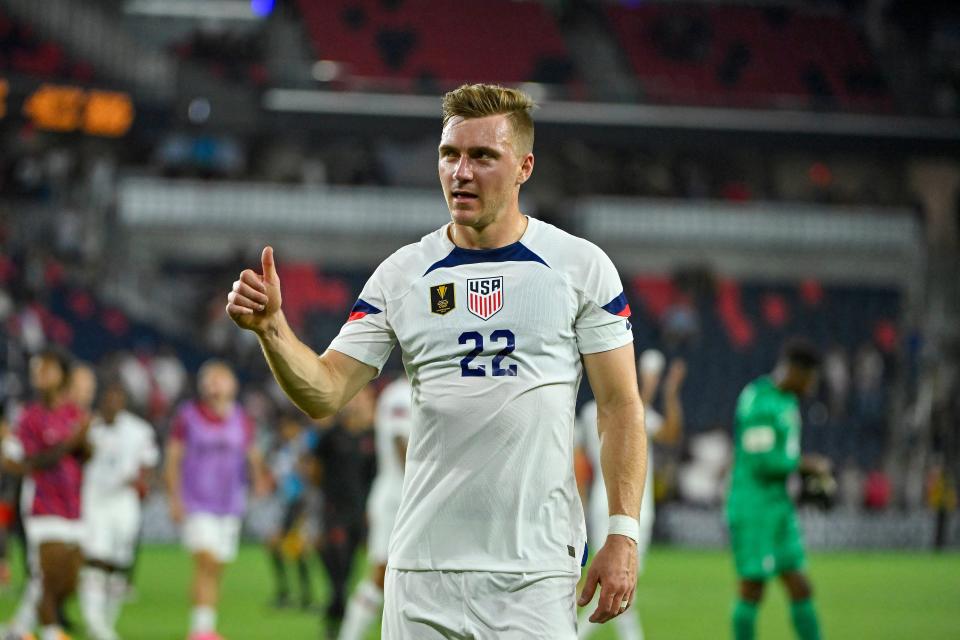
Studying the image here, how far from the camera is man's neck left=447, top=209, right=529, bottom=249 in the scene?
13.4 feet

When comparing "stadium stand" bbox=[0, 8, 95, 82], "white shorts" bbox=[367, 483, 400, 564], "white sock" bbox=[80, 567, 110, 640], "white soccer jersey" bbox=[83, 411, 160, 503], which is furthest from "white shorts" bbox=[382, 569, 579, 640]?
"stadium stand" bbox=[0, 8, 95, 82]

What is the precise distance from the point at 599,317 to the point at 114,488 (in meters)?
9.25

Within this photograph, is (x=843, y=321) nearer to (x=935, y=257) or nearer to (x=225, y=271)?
(x=935, y=257)

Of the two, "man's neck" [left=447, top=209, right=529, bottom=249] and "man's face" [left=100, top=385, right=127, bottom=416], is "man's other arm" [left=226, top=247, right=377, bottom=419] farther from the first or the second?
"man's face" [left=100, top=385, right=127, bottom=416]

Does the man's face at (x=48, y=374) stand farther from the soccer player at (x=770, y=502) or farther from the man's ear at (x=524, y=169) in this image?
the man's ear at (x=524, y=169)

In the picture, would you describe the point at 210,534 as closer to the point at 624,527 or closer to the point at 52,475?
the point at 52,475

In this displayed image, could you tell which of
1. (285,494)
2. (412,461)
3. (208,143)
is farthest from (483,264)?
(208,143)

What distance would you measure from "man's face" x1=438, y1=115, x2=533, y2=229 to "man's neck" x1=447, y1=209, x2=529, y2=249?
55 millimetres

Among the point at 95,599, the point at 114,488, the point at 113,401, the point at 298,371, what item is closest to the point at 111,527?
the point at 114,488

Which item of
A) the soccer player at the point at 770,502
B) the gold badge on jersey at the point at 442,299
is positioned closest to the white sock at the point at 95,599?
the soccer player at the point at 770,502

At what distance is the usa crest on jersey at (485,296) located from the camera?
3965 mm

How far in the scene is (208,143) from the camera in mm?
32844

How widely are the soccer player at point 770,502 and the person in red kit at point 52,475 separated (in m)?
4.32

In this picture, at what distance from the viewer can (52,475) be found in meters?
9.37
